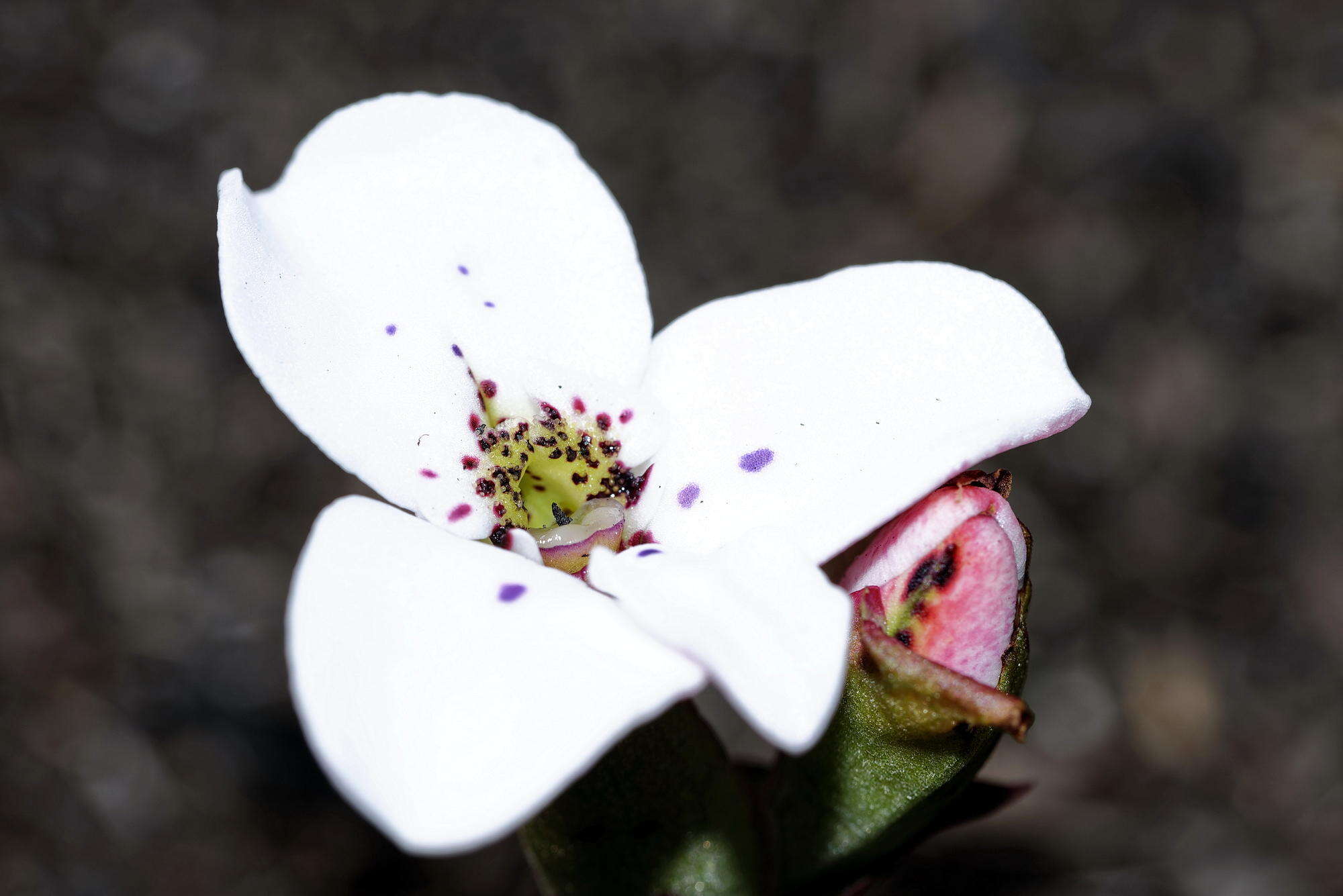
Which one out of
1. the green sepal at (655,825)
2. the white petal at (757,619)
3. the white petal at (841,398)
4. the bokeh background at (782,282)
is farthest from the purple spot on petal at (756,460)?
the bokeh background at (782,282)

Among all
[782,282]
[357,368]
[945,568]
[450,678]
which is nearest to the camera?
[450,678]

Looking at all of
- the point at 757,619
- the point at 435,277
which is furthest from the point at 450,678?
the point at 435,277

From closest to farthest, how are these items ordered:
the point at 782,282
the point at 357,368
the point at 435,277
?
the point at 357,368
the point at 435,277
the point at 782,282

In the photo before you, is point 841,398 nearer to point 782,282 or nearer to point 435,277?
point 435,277

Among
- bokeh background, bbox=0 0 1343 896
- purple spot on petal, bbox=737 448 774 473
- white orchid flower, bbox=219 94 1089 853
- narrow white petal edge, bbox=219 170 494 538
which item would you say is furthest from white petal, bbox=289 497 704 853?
bokeh background, bbox=0 0 1343 896

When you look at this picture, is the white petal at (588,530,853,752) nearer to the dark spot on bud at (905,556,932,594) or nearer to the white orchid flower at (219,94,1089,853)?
the white orchid flower at (219,94,1089,853)

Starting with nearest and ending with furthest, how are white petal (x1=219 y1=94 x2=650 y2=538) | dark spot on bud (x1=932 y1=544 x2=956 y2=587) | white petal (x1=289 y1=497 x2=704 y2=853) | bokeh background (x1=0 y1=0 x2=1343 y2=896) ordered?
1. white petal (x1=289 y1=497 x2=704 y2=853)
2. dark spot on bud (x1=932 y1=544 x2=956 y2=587)
3. white petal (x1=219 y1=94 x2=650 y2=538)
4. bokeh background (x1=0 y1=0 x2=1343 y2=896)

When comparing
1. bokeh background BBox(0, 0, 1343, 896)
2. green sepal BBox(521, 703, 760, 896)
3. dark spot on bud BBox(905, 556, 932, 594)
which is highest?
dark spot on bud BBox(905, 556, 932, 594)
